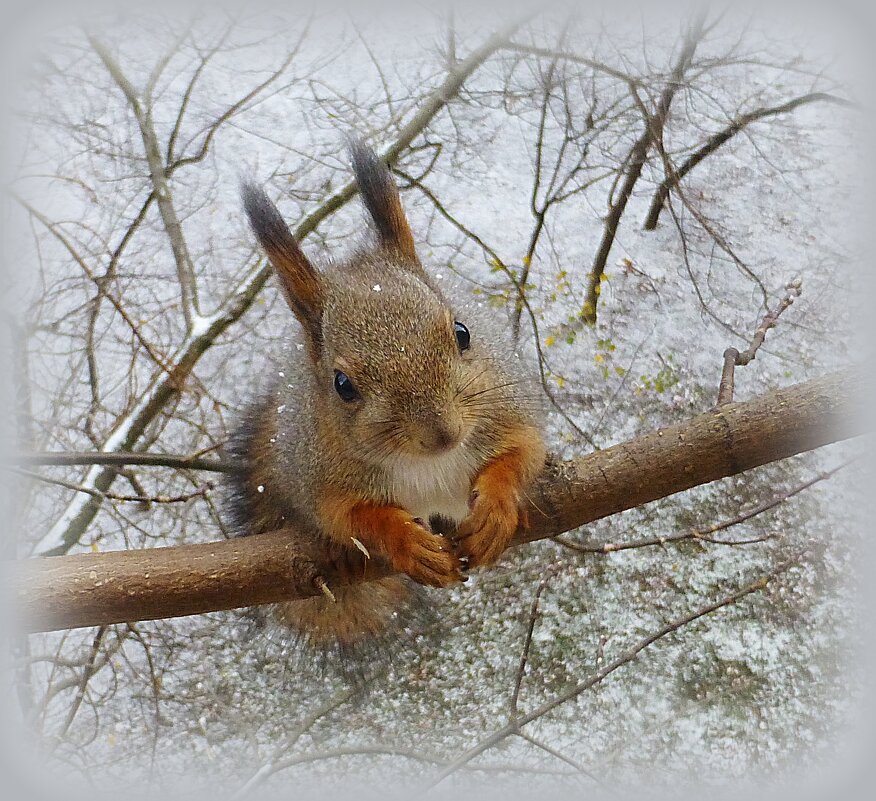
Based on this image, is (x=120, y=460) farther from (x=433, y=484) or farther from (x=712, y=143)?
(x=712, y=143)

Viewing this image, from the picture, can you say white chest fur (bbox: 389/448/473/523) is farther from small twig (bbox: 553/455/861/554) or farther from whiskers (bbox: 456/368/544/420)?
small twig (bbox: 553/455/861/554)

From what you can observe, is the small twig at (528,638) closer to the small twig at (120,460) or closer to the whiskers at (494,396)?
the whiskers at (494,396)

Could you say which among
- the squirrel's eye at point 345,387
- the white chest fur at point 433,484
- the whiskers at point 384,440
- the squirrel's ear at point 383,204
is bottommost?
the whiskers at point 384,440

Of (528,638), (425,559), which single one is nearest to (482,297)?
(528,638)

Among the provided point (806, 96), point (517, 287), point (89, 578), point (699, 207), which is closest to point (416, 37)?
point (517, 287)

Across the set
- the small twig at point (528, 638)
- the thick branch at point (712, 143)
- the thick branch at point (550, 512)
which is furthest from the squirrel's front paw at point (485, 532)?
the thick branch at point (712, 143)
